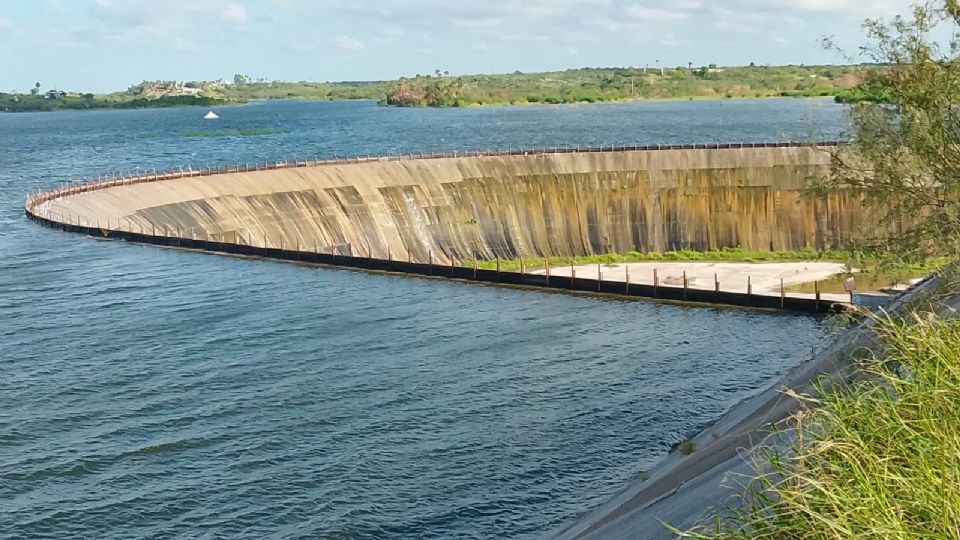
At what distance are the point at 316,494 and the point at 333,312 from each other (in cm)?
1997

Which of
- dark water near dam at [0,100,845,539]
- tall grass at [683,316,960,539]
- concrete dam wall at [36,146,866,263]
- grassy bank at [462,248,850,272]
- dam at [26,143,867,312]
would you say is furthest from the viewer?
grassy bank at [462,248,850,272]

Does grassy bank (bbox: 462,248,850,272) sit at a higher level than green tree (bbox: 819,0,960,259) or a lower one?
lower

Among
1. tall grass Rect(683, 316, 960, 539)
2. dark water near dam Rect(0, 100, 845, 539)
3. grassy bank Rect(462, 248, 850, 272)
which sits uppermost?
tall grass Rect(683, 316, 960, 539)

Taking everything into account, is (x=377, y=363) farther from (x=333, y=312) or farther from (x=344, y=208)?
(x=344, y=208)

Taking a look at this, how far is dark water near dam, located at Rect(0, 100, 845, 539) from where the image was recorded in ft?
84.4

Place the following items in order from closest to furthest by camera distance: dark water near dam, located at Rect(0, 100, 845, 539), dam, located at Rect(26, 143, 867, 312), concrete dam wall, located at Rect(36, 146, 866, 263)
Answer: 1. dark water near dam, located at Rect(0, 100, 845, 539)
2. dam, located at Rect(26, 143, 867, 312)
3. concrete dam wall, located at Rect(36, 146, 866, 263)

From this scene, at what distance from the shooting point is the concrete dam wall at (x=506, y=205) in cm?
7188

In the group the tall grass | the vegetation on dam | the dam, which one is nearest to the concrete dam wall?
the dam

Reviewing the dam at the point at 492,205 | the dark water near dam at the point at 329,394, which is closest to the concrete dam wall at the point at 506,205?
the dam at the point at 492,205

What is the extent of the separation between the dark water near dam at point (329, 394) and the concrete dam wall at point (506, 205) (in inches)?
553

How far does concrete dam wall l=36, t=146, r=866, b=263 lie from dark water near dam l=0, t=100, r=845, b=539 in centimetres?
1405

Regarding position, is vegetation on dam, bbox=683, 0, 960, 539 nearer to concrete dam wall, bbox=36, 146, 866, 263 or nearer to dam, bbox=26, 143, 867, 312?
dam, bbox=26, 143, 867, 312

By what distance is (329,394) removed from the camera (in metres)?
34.1

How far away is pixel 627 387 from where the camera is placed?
117ft
